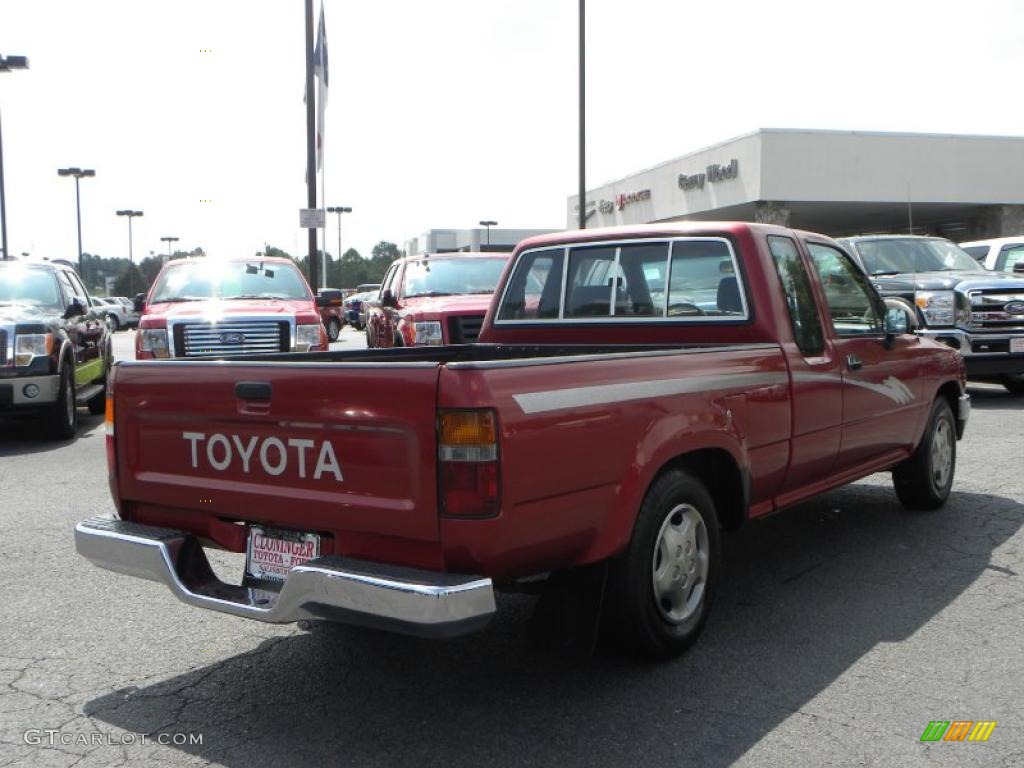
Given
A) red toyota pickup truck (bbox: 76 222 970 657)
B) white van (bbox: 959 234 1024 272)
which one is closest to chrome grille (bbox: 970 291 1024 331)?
white van (bbox: 959 234 1024 272)

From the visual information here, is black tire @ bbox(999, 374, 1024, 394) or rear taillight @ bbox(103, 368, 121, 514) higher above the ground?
rear taillight @ bbox(103, 368, 121, 514)

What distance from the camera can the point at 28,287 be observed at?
11.7 m

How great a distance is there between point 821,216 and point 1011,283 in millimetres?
30885

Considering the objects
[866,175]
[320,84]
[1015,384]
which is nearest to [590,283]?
[1015,384]

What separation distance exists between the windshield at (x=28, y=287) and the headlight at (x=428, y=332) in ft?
13.1

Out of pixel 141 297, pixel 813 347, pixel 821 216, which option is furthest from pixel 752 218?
pixel 813 347

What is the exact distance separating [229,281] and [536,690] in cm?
976

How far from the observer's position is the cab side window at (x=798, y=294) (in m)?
5.36

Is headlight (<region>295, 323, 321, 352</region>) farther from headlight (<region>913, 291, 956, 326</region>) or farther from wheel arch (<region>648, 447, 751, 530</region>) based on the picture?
wheel arch (<region>648, 447, 751, 530</region>)

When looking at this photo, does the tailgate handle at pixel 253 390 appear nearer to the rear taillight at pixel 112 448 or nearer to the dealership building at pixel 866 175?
the rear taillight at pixel 112 448

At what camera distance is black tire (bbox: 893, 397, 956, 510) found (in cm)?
674

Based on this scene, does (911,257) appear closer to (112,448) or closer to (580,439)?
(580,439)

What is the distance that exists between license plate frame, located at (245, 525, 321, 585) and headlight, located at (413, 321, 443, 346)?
854cm

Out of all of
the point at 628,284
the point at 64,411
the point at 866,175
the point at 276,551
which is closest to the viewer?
the point at 276,551
